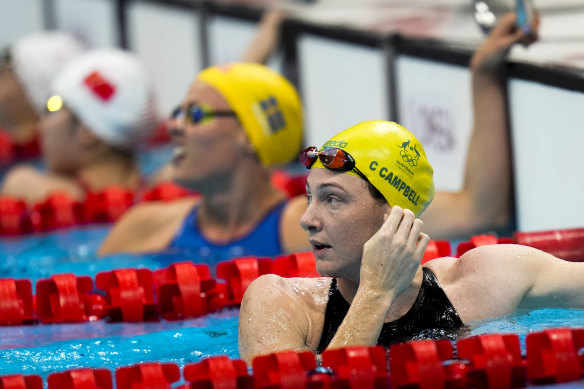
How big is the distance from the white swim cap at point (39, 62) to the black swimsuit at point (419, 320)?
16.8 ft

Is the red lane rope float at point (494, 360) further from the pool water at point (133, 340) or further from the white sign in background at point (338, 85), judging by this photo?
the white sign in background at point (338, 85)

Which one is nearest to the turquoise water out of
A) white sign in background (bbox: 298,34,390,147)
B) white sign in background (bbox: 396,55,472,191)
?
white sign in background (bbox: 396,55,472,191)

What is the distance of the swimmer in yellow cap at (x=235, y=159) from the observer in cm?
498

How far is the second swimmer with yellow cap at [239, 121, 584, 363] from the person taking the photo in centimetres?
294

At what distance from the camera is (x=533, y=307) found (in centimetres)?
322

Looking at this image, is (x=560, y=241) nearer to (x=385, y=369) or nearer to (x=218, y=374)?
(x=385, y=369)

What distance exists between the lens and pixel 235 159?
5062 millimetres

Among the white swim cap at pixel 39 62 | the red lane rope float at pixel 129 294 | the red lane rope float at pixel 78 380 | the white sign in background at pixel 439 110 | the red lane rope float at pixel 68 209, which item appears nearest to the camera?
the red lane rope float at pixel 78 380

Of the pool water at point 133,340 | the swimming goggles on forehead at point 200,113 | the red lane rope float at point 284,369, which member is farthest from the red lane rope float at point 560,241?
the swimming goggles on forehead at point 200,113

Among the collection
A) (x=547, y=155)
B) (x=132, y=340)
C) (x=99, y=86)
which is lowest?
(x=132, y=340)

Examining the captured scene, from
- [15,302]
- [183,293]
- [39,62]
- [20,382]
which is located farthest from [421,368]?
[39,62]

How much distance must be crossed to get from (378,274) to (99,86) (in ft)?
12.5

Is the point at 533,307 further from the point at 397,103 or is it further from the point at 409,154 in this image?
the point at 397,103

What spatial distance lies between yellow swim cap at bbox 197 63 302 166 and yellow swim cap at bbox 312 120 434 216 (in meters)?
1.90
